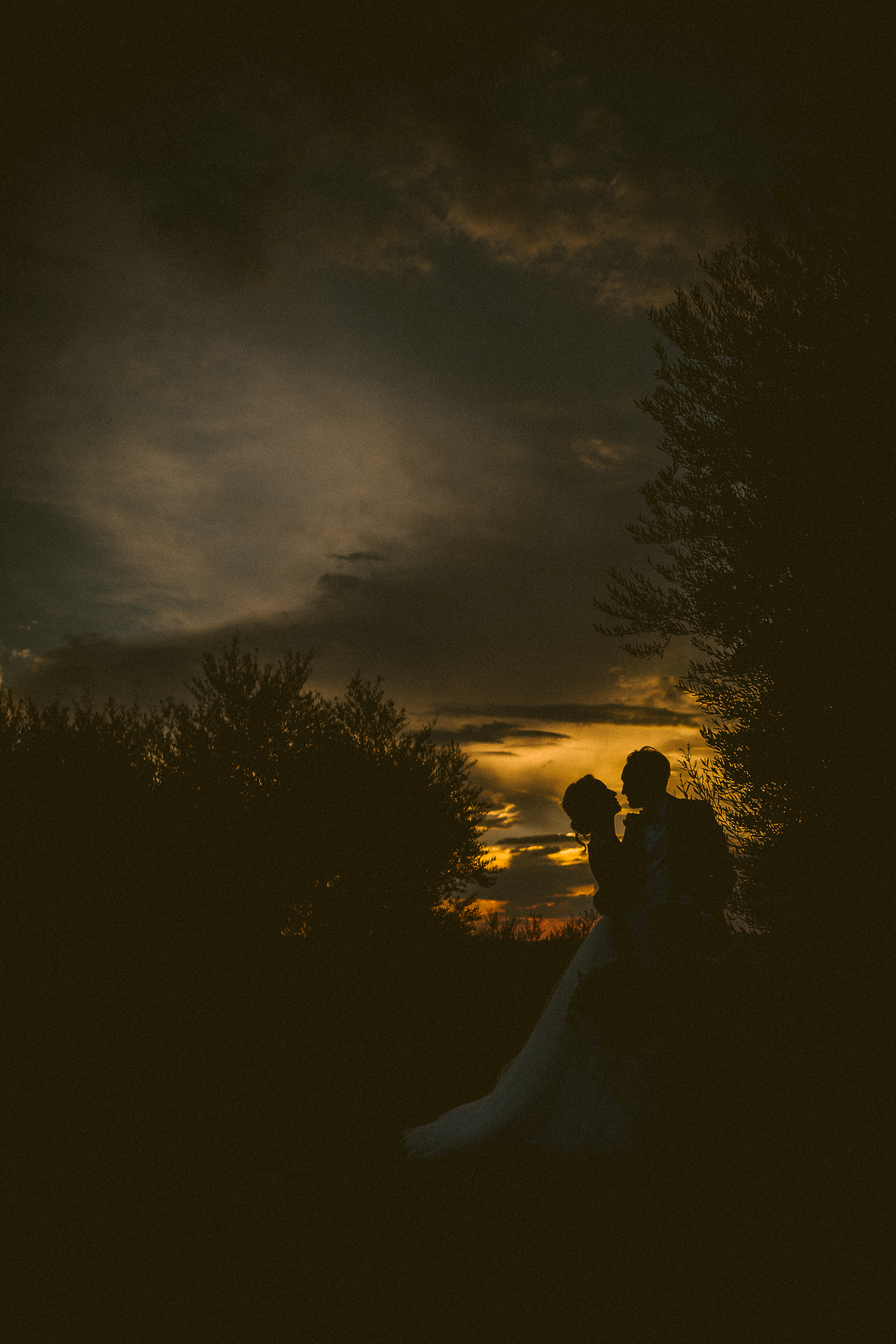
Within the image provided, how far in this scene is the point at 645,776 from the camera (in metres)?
4.45

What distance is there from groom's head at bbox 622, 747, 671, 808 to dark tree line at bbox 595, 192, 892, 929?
2.94 m

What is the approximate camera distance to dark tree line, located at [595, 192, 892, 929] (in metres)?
6.89

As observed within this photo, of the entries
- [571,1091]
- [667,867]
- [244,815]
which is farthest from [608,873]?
[244,815]

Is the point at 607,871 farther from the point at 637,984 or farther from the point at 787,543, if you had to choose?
the point at 787,543

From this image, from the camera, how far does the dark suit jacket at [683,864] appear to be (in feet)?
13.7

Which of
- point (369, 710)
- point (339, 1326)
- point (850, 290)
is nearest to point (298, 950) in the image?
point (369, 710)

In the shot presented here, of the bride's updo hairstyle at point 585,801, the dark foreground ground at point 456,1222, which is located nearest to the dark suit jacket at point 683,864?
the bride's updo hairstyle at point 585,801

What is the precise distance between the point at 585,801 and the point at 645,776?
51 centimetres

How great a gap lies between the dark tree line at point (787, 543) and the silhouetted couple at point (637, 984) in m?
2.75

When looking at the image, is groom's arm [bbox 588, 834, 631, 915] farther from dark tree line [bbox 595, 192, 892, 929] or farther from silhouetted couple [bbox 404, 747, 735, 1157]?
dark tree line [bbox 595, 192, 892, 929]

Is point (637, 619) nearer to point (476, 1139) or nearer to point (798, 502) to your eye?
point (798, 502)

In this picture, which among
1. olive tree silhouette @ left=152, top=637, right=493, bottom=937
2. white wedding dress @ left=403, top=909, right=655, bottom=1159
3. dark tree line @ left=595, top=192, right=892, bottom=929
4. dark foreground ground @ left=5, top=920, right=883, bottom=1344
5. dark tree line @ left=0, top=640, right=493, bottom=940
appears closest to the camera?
dark foreground ground @ left=5, top=920, right=883, bottom=1344

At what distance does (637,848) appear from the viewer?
4.53 m

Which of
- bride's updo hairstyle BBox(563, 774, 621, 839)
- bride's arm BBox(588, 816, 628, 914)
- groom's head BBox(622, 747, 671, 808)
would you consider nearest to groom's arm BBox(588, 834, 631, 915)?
bride's arm BBox(588, 816, 628, 914)
